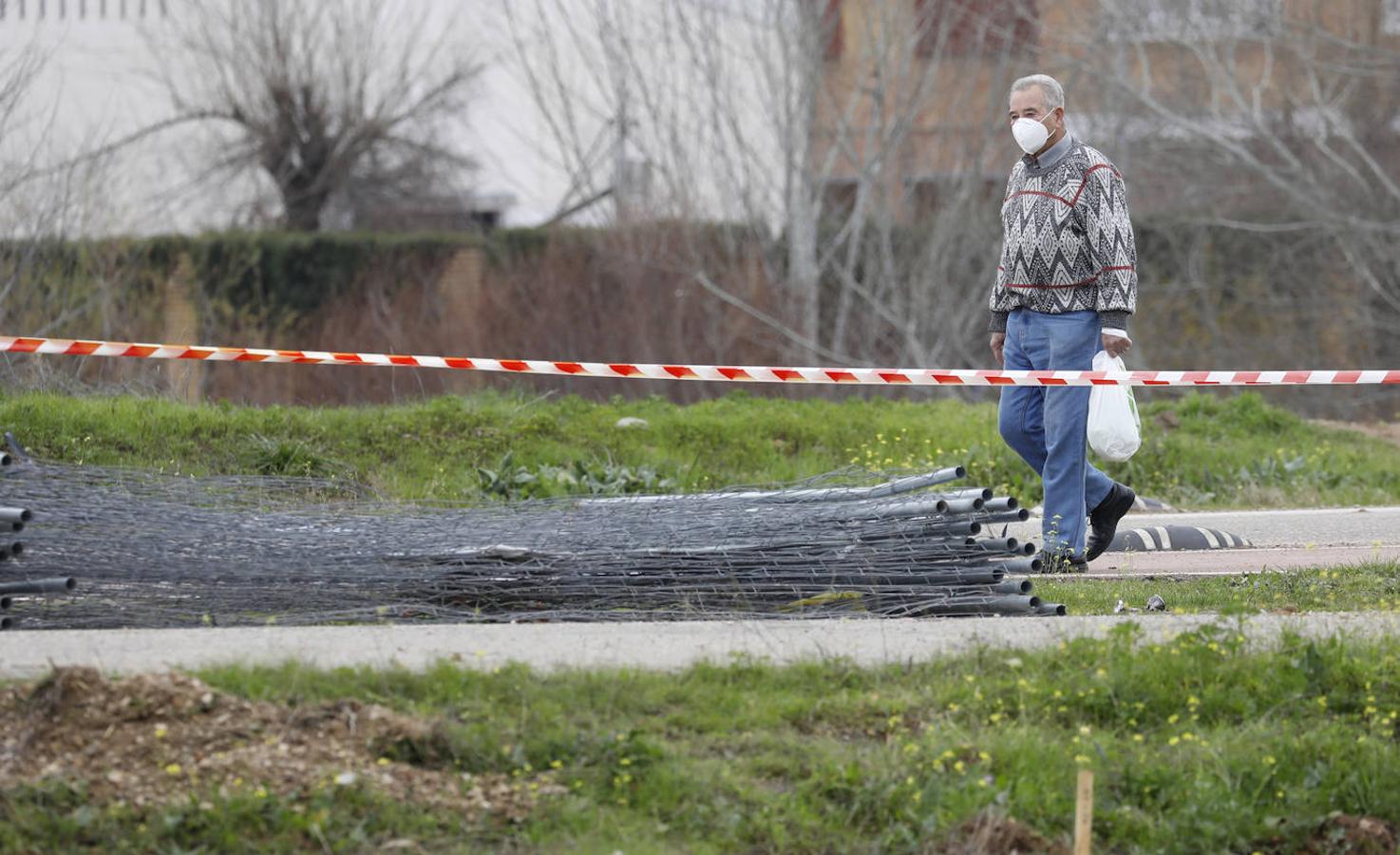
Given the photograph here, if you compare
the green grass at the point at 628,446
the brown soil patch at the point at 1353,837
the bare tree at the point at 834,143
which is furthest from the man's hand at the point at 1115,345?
the bare tree at the point at 834,143

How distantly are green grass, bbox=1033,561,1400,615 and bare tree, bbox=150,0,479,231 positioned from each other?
18.2 m

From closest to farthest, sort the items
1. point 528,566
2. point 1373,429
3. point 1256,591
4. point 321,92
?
point 528,566 < point 1256,591 < point 1373,429 < point 321,92

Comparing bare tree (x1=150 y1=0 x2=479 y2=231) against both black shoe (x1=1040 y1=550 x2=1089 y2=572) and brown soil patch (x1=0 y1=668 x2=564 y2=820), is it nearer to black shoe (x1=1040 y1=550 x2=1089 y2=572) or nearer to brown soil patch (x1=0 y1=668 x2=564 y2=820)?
black shoe (x1=1040 y1=550 x2=1089 y2=572)

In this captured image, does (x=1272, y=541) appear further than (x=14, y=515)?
Yes

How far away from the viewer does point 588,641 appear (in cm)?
516

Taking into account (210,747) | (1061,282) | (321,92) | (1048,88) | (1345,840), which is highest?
(321,92)

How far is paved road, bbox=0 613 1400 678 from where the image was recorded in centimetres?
484

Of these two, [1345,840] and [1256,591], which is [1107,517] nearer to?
[1256,591]

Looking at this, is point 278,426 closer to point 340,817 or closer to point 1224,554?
point 1224,554

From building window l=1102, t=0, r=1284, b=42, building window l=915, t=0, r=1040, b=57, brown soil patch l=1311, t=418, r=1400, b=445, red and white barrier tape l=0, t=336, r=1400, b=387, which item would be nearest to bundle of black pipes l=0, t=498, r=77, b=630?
red and white barrier tape l=0, t=336, r=1400, b=387

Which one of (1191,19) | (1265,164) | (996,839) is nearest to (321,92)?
(1191,19)

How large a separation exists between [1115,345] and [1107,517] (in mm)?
888

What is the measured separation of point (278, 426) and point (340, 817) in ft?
21.1

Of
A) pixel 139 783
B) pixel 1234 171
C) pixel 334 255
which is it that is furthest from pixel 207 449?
pixel 1234 171
